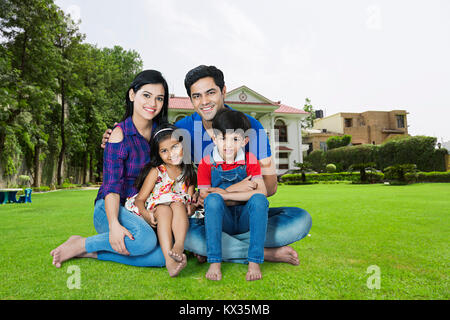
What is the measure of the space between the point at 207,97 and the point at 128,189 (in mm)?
1076

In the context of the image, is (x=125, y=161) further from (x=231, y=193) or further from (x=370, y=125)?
(x=370, y=125)

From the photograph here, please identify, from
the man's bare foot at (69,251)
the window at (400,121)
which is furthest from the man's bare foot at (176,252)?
the window at (400,121)

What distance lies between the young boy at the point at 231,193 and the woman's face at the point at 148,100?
60 centimetres

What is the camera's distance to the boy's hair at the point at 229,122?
225cm

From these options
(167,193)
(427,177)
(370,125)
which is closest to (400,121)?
(370,125)

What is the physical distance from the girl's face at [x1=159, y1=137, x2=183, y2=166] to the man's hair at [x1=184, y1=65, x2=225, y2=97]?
603 mm

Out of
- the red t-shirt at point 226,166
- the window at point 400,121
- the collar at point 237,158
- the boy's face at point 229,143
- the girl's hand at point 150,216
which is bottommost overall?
the girl's hand at point 150,216

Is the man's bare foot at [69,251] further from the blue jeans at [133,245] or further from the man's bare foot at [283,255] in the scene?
the man's bare foot at [283,255]

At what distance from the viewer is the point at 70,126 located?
63.5ft

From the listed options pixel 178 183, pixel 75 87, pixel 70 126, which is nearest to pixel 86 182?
pixel 70 126

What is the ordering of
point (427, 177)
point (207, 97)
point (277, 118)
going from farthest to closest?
point (277, 118) → point (427, 177) → point (207, 97)

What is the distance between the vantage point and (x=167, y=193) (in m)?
2.27

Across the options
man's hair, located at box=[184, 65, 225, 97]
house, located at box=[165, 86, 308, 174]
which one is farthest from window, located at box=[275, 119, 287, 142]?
man's hair, located at box=[184, 65, 225, 97]
